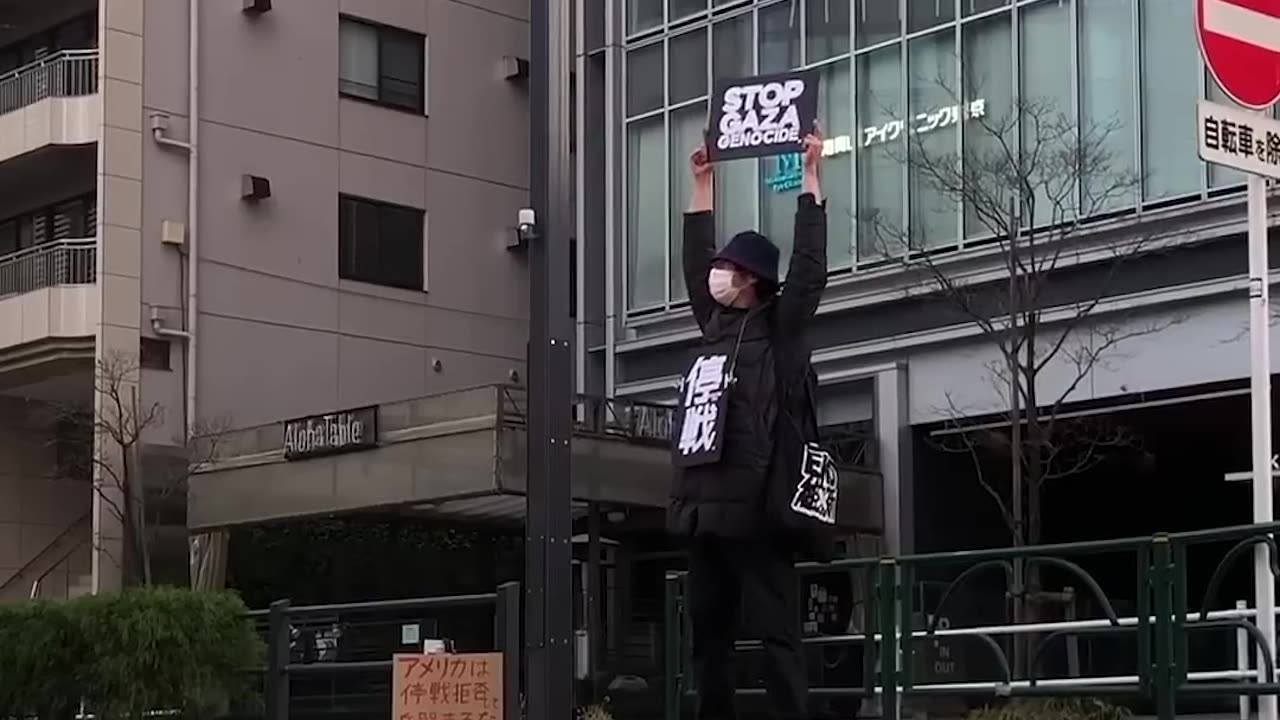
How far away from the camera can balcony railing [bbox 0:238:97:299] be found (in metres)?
27.3

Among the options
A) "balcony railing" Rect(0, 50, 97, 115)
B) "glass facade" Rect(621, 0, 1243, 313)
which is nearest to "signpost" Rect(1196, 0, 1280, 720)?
"glass facade" Rect(621, 0, 1243, 313)

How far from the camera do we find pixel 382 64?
1201 inches

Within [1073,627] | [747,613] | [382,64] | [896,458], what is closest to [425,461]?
[896,458]

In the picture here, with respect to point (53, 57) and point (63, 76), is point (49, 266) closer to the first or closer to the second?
point (63, 76)

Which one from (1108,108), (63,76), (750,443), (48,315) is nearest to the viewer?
(750,443)

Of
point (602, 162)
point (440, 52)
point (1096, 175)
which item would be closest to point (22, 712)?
point (1096, 175)

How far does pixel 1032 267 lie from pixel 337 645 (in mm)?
11488

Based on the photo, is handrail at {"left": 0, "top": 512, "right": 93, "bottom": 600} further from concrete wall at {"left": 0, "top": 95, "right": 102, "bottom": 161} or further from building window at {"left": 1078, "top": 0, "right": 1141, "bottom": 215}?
building window at {"left": 1078, "top": 0, "right": 1141, "bottom": 215}

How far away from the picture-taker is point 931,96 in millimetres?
23703

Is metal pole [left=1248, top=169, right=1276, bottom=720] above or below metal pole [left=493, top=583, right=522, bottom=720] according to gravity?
above

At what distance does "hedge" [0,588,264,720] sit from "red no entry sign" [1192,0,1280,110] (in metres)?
7.00

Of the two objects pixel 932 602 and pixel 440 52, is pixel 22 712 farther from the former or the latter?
pixel 440 52

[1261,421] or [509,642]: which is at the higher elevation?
[1261,421]

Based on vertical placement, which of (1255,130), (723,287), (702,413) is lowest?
(702,413)
